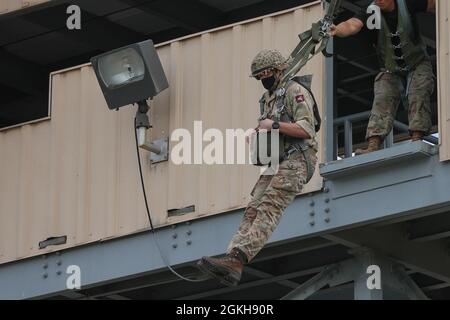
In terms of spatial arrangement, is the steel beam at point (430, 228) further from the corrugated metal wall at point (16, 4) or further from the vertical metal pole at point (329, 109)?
the corrugated metal wall at point (16, 4)

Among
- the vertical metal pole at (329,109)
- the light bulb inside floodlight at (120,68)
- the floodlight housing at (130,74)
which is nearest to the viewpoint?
the vertical metal pole at (329,109)

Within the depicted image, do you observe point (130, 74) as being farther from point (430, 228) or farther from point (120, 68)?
point (430, 228)

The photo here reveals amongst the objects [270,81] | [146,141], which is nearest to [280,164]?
[270,81]

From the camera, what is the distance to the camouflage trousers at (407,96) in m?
17.1

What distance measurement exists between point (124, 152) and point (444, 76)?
4205 mm

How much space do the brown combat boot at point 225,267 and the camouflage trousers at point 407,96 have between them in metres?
2.72

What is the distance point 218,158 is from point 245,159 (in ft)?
1.20

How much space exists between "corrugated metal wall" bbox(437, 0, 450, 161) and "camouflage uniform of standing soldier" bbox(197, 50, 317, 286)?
1410 mm

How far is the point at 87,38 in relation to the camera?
76.9 feet

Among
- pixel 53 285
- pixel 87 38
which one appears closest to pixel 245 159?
pixel 53 285

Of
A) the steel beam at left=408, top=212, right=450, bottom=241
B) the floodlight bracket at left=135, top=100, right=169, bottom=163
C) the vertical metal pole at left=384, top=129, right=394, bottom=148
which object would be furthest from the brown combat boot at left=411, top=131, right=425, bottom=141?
the floodlight bracket at left=135, top=100, right=169, bottom=163

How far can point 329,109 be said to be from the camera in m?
17.5

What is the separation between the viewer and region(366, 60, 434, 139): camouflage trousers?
17.1m

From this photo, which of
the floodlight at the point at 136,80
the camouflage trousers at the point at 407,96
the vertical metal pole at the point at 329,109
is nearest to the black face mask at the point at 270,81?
the vertical metal pole at the point at 329,109
